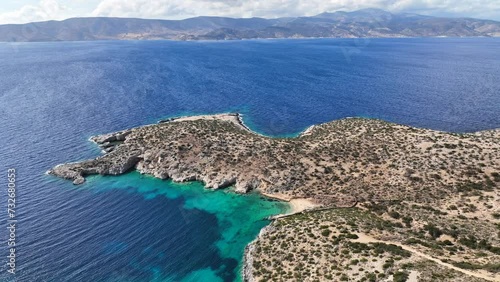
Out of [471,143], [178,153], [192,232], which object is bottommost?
[192,232]

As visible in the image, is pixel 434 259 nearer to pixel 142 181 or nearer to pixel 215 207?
pixel 215 207

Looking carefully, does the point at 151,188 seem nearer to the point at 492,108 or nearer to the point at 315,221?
the point at 315,221

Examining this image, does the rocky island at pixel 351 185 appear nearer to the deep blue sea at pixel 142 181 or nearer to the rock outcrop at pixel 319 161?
the rock outcrop at pixel 319 161

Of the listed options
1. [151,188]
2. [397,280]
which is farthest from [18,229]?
[397,280]

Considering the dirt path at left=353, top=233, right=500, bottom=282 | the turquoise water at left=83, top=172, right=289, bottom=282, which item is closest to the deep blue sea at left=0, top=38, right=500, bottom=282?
the turquoise water at left=83, top=172, right=289, bottom=282

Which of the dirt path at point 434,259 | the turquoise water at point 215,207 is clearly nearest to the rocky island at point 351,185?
the dirt path at point 434,259

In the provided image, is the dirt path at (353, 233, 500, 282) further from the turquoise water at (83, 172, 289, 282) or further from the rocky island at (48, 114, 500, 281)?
the turquoise water at (83, 172, 289, 282)
